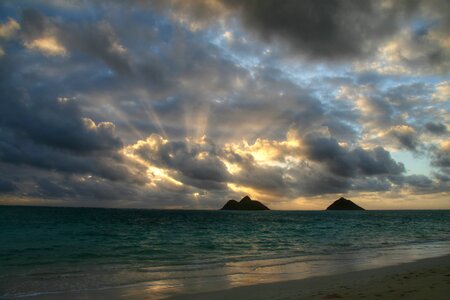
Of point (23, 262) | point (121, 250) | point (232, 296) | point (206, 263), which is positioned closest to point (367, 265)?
point (206, 263)

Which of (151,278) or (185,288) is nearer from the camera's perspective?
(185,288)

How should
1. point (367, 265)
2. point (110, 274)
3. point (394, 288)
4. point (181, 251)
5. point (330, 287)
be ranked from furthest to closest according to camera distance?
point (181, 251)
point (367, 265)
point (110, 274)
point (330, 287)
point (394, 288)

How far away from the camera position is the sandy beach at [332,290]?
10781 millimetres

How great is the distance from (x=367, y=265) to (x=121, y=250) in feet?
61.9

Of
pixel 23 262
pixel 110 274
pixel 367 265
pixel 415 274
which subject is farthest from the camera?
pixel 23 262

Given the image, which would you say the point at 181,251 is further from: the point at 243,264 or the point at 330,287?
the point at 330,287

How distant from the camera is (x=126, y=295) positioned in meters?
12.3

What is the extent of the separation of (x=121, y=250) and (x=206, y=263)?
32.5 ft

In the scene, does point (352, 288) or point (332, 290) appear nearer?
point (332, 290)

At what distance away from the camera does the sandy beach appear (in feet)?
35.4

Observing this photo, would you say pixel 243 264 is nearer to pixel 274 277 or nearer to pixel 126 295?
pixel 274 277

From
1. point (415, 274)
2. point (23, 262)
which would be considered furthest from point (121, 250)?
point (415, 274)

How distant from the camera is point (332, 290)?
11938 mm

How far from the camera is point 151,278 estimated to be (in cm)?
1577
